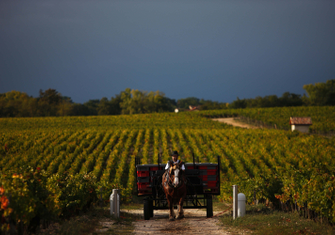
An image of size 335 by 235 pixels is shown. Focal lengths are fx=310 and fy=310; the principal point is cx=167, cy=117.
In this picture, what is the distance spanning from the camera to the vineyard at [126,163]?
6.73m

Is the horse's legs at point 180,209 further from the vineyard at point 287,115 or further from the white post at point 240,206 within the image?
the vineyard at point 287,115

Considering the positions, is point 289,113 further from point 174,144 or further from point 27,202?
point 27,202

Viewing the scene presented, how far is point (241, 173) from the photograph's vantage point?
77.0 ft

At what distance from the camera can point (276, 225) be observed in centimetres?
780

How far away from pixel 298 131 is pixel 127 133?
77.8ft

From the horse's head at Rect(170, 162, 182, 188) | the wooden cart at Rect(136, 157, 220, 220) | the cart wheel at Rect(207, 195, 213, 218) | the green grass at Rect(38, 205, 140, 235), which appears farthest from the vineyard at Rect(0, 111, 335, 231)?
the horse's head at Rect(170, 162, 182, 188)

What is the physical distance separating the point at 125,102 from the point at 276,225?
103648 millimetres

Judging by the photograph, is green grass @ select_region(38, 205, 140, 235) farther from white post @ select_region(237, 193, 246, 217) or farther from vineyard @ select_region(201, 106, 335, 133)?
vineyard @ select_region(201, 106, 335, 133)

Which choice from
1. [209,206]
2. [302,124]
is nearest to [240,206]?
[209,206]

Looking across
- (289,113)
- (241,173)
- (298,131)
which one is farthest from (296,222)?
(289,113)

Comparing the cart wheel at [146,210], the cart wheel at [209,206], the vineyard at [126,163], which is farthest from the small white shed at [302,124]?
the cart wheel at [146,210]

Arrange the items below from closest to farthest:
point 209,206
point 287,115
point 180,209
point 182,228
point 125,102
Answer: point 182,228, point 180,209, point 209,206, point 287,115, point 125,102

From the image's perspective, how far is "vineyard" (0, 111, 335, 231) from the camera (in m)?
6.73

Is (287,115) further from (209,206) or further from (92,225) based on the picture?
(92,225)
